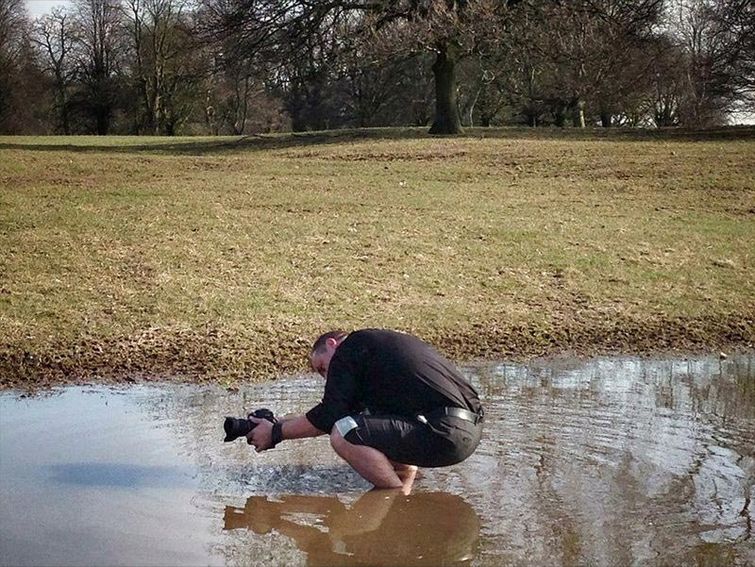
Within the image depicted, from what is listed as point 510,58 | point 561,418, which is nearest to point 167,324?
point 561,418

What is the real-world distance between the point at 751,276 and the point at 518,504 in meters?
8.02

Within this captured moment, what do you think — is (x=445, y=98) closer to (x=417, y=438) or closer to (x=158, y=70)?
(x=417, y=438)

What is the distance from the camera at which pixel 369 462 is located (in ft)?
19.6

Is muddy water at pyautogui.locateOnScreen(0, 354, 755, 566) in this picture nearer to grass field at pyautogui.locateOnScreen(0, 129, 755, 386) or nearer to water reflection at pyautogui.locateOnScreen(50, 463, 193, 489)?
water reflection at pyautogui.locateOnScreen(50, 463, 193, 489)

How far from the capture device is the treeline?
90.9 feet

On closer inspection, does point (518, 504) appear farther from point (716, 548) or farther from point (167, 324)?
point (167, 324)

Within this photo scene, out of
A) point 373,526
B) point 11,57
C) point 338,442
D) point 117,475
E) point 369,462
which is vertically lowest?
point 373,526

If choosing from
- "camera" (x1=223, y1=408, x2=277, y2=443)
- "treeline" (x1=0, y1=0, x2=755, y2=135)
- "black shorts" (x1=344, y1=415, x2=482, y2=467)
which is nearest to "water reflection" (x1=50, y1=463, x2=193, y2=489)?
"camera" (x1=223, y1=408, x2=277, y2=443)

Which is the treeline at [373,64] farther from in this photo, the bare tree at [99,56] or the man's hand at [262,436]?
the man's hand at [262,436]

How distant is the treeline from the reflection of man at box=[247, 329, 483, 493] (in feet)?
70.4

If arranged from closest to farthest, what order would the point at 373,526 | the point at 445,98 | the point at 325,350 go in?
the point at 373,526
the point at 325,350
the point at 445,98

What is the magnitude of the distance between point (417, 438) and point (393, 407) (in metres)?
0.24

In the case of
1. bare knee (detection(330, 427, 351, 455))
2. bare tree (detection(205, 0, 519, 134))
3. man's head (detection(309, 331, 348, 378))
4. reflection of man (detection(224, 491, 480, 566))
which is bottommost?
reflection of man (detection(224, 491, 480, 566))

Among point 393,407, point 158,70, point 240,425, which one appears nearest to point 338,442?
point 393,407
